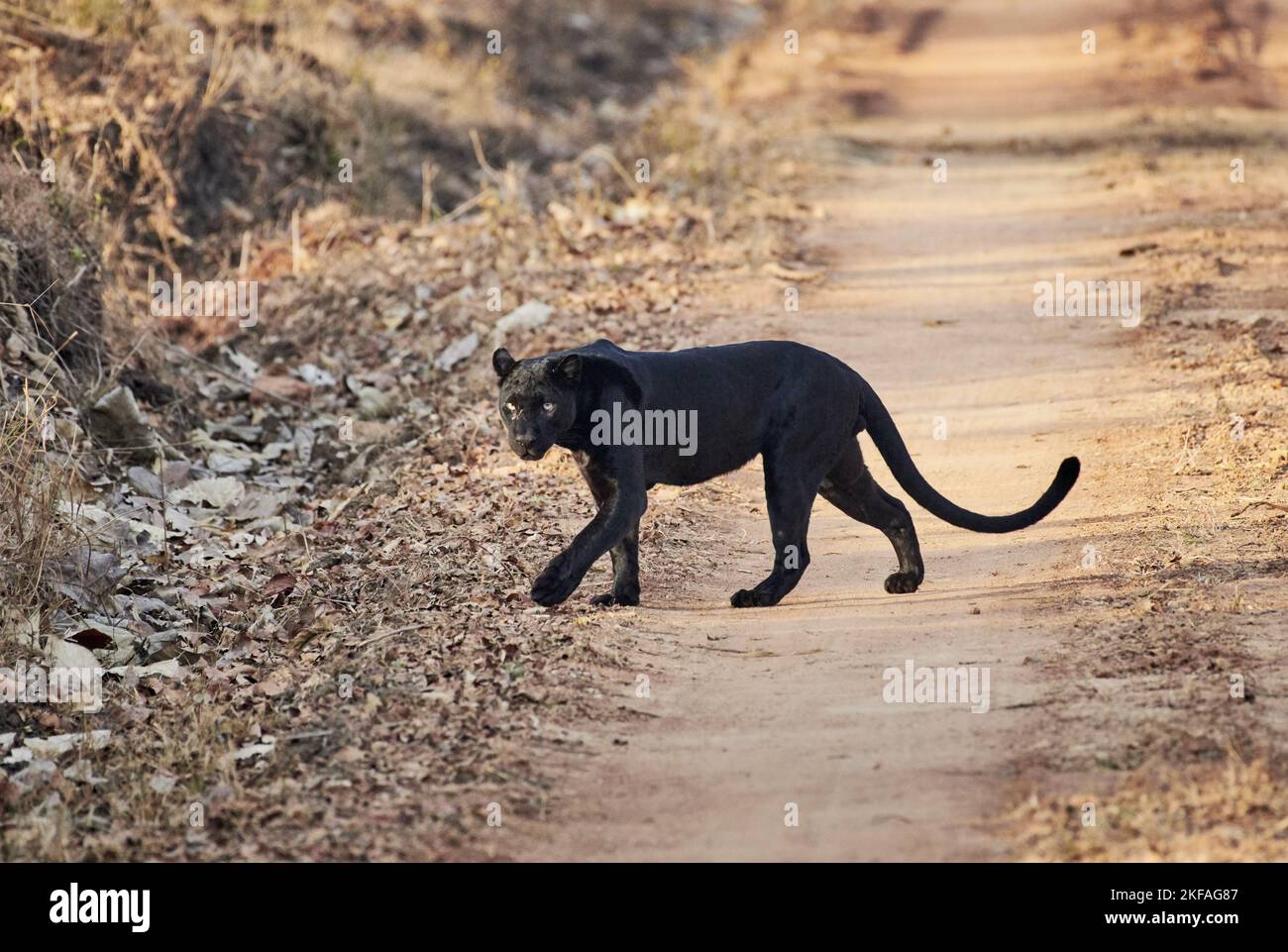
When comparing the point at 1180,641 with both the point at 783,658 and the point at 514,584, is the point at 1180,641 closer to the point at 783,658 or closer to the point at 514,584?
the point at 783,658

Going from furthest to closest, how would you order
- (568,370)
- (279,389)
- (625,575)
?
(279,389), (625,575), (568,370)

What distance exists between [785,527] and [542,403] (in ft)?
3.90

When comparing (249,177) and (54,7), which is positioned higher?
(54,7)

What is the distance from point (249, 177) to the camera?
1514 centimetres

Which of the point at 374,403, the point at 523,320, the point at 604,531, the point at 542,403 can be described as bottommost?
→ the point at 604,531

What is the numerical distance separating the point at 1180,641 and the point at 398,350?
7.19 m

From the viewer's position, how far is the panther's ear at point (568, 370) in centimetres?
614

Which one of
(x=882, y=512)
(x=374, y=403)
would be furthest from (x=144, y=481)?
(x=882, y=512)

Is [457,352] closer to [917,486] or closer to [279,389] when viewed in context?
[279,389]

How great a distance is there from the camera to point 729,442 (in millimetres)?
6520

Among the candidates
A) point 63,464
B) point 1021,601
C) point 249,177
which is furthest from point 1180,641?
point 249,177

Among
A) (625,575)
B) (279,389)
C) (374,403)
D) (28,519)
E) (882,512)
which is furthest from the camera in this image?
(279,389)

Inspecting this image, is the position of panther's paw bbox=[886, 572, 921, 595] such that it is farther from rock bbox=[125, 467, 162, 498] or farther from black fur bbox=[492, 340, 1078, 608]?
rock bbox=[125, 467, 162, 498]
